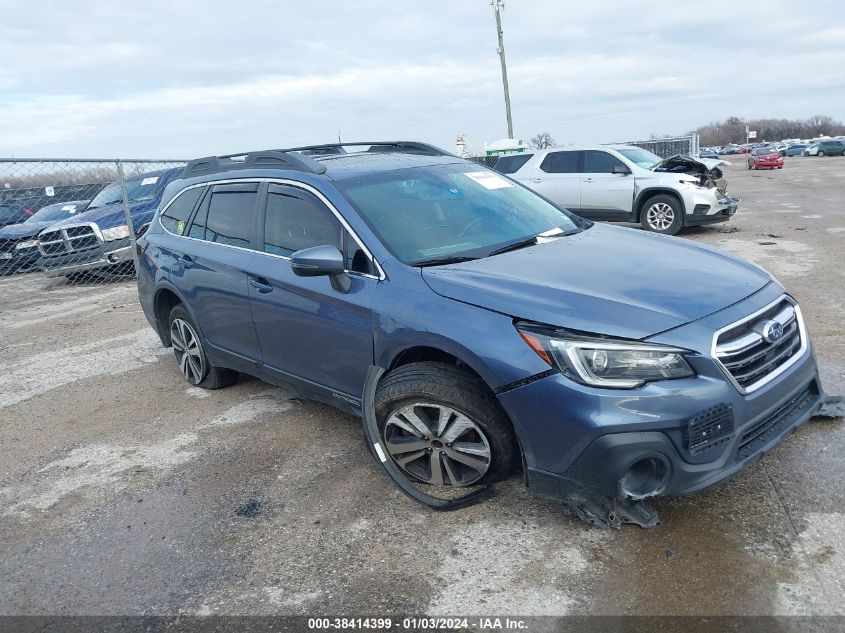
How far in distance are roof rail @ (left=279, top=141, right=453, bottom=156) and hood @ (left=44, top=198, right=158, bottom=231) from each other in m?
7.49

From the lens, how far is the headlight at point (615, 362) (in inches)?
110

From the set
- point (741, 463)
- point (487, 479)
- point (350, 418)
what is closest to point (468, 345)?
point (487, 479)

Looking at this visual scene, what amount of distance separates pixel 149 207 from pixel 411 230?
9661 mm

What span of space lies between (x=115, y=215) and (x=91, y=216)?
0.53 m

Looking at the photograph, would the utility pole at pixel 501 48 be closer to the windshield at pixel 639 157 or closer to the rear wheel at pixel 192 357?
the windshield at pixel 639 157

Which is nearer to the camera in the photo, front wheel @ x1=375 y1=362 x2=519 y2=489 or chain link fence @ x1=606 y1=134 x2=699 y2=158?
front wheel @ x1=375 y1=362 x2=519 y2=489

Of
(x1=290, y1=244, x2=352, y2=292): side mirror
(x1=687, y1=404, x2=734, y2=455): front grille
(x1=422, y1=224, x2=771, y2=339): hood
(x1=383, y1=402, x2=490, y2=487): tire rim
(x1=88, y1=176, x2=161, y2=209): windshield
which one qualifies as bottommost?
(x1=383, y1=402, x2=490, y2=487): tire rim

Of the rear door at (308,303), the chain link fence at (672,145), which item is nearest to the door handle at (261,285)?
the rear door at (308,303)

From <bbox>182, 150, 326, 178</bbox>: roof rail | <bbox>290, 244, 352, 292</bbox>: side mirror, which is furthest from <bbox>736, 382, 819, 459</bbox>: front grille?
<bbox>182, 150, 326, 178</bbox>: roof rail

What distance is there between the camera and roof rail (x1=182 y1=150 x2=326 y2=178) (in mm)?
4281

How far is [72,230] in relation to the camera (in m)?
11.5

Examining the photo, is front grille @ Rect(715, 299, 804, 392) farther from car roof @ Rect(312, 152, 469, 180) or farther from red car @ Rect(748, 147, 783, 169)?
red car @ Rect(748, 147, 783, 169)

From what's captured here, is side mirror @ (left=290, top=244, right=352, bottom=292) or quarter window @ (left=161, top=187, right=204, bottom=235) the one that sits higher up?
quarter window @ (left=161, top=187, right=204, bottom=235)

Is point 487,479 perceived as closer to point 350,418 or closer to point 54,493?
point 350,418
